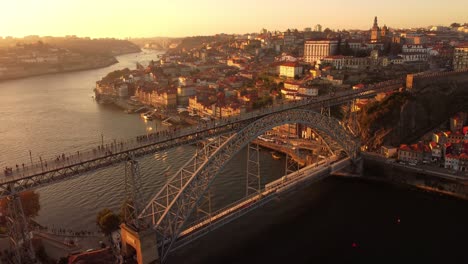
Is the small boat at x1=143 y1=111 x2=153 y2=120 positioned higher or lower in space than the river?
higher

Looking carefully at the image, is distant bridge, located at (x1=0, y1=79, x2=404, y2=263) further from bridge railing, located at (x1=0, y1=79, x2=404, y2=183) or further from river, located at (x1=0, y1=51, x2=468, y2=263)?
river, located at (x1=0, y1=51, x2=468, y2=263)

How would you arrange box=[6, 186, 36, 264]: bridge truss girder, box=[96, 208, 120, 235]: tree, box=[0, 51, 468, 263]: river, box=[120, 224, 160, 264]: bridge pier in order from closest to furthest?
1. box=[6, 186, 36, 264]: bridge truss girder
2. box=[120, 224, 160, 264]: bridge pier
3. box=[96, 208, 120, 235]: tree
4. box=[0, 51, 468, 263]: river

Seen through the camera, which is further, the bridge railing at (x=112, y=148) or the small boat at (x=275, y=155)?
the small boat at (x=275, y=155)

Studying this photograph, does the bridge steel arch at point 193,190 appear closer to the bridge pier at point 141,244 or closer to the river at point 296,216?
the bridge pier at point 141,244

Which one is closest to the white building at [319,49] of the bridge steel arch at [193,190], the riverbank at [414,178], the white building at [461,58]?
the white building at [461,58]

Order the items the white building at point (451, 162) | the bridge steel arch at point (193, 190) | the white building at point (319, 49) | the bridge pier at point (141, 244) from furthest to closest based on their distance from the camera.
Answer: the white building at point (319, 49) → the white building at point (451, 162) → the bridge steel arch at point (193, 190) → the bridge pier at point (141, 244)

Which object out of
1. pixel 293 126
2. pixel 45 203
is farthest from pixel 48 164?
pixel 293 126

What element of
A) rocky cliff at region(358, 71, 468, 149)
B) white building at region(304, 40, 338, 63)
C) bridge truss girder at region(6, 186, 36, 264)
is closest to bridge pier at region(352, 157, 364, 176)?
rocky cliff at region(358, 71, 468, 149)
